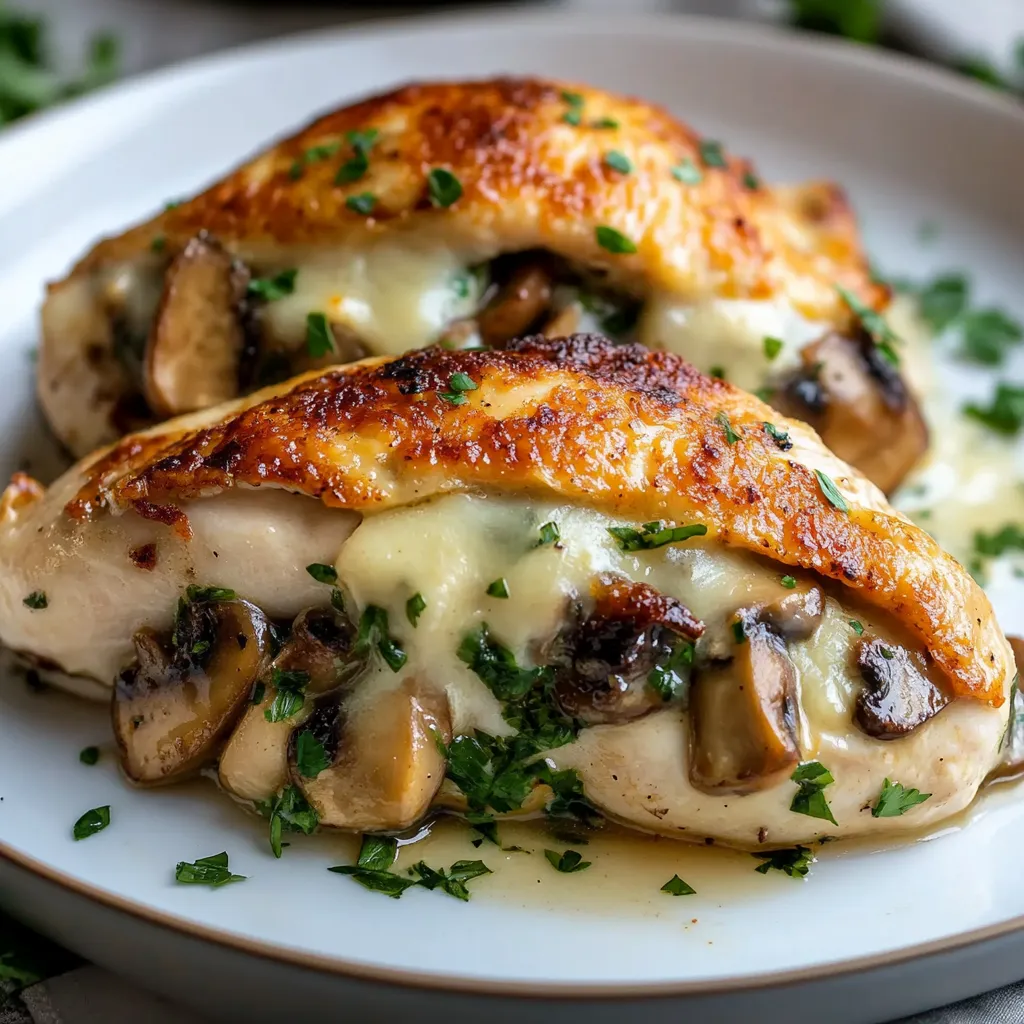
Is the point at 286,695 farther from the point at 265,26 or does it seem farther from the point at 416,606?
the point at 265,26

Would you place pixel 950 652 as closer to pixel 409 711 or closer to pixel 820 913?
pixel 820 913

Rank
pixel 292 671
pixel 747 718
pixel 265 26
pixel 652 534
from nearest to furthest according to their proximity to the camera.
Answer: pixel 747 718, pixel 652 534, pixel 292 671, pixel 265 26

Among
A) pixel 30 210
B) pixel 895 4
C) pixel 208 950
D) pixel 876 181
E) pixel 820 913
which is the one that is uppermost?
pixel 895 4

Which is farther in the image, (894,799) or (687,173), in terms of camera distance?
(687,173)

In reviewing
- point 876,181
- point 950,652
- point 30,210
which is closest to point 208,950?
point 950,652

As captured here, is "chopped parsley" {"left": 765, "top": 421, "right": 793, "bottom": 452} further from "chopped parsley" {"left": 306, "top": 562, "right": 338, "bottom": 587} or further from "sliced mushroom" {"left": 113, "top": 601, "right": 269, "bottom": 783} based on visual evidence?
"sliced mushroom" {"left": 113, "top": 601, "right": 269, "bottom": 783}

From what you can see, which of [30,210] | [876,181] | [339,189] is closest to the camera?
[339,189]

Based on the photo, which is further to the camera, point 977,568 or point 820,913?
point 977,568

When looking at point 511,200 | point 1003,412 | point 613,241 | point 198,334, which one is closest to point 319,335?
point 198,334
